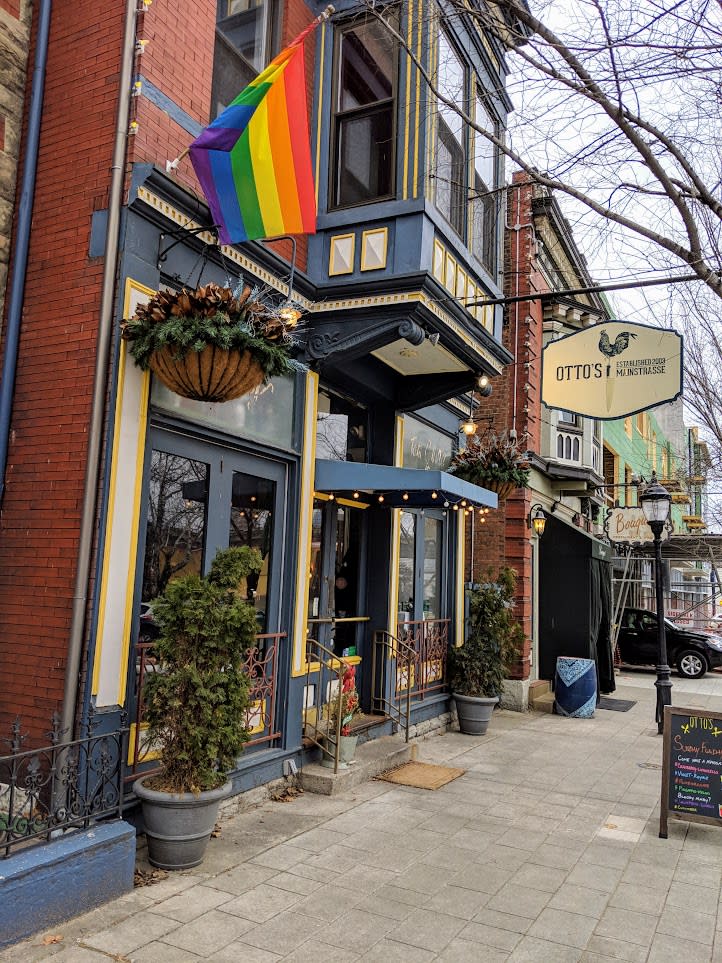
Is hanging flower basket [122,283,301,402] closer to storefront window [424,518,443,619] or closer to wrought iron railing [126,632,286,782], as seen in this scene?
wrought iron railing [126,632,286,782]

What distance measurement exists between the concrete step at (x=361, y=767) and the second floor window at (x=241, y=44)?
612cm

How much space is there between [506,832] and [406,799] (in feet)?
3.47

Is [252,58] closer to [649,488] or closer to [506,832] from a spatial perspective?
[506,832]

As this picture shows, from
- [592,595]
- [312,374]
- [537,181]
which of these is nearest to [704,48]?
[537,181]

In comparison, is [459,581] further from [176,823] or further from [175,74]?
[175,74]

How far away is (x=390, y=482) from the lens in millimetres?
7496

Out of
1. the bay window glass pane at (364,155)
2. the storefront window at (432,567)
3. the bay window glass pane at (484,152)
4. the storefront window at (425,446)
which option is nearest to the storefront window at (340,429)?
the storefront window at (425,446)

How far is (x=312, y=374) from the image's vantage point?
7.60 m

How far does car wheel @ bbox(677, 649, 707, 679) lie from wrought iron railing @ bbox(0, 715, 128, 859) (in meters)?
18.2

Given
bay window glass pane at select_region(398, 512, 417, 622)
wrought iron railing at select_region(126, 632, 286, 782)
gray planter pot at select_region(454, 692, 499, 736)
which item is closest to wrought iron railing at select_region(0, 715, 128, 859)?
wrought iron railing at select_region(126, 632, 286, 782)

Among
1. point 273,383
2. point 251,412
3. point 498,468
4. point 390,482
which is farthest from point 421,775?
point 273,383

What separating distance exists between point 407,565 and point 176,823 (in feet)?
18.5

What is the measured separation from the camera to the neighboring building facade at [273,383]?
512 cm

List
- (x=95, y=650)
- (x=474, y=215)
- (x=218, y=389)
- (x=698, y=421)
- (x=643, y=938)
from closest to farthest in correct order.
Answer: (x=643, y=938) → (x=95, y=650) → (x=218, y=389) → (x=474, y=215) → (x=698, y=421)
